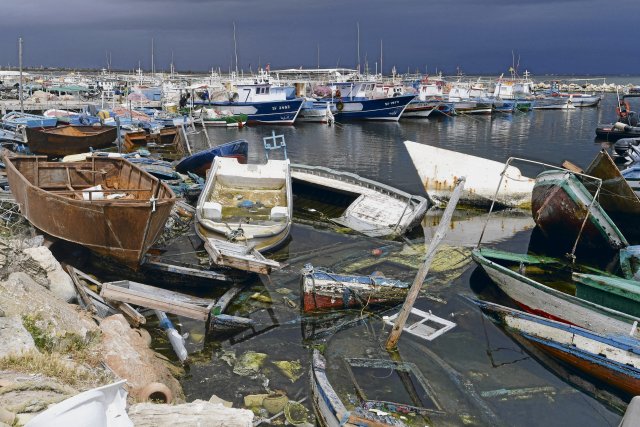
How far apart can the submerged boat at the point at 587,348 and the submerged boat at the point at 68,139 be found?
21.0 m

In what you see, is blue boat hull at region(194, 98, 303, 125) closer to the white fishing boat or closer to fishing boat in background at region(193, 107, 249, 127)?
fishing boat in background at region(193, 107, 249, 127)

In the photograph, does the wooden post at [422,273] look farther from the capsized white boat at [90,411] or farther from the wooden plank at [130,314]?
the capsized white boat at [90,411]

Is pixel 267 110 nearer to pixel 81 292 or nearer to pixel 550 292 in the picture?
pixel 81 292

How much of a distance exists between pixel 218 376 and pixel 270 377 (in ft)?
2.64

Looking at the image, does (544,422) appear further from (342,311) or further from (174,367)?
(174,367)

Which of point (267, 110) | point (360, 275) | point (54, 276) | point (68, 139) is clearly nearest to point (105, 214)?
point (54, 276)

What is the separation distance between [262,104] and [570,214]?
36.5m

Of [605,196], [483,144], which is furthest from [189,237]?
[483,144]

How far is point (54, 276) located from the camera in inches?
351

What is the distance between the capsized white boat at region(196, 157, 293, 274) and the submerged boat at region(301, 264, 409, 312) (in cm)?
88

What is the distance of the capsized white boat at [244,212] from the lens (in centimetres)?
1063

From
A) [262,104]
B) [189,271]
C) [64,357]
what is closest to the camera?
[64,357]

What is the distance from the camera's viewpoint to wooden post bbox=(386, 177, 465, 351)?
8.24 meters

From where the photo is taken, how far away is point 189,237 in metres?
14.6
